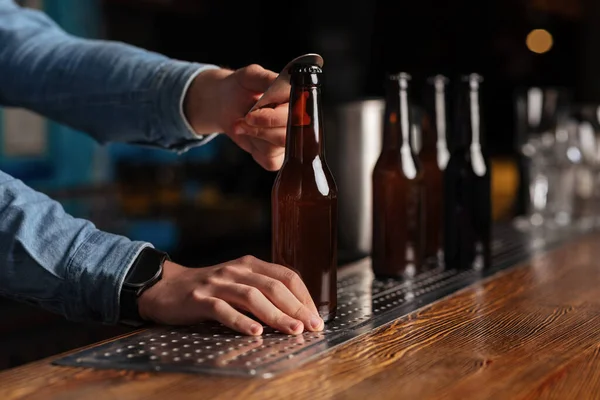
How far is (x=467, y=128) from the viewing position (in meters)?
1.40

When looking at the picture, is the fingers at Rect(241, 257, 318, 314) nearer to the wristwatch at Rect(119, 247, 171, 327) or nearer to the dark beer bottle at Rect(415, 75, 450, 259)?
the wristwatch at Rect(119, 247, 171, 327)

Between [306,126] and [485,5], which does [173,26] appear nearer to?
[485,5]

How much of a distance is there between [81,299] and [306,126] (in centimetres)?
31

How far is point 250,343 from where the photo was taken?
0.88 metres

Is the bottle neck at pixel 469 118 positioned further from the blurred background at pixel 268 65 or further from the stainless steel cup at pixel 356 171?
the blurred background at pixel 268 65

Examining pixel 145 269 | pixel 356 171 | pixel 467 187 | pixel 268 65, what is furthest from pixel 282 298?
pixel 268 65

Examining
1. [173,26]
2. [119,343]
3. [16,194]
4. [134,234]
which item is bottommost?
[134,234]

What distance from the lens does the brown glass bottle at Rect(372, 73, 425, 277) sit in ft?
4.26

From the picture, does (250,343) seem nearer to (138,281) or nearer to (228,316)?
(228,316)

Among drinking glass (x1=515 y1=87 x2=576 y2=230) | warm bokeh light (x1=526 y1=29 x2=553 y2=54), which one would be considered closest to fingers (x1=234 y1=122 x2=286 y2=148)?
drinking glass (x1=515 y1=87 x2=576 y2=230)

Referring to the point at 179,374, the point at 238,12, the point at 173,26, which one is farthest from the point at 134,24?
the point at 179,374

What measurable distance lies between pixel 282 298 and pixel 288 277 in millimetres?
24

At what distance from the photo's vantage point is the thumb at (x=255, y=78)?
43.6 inches

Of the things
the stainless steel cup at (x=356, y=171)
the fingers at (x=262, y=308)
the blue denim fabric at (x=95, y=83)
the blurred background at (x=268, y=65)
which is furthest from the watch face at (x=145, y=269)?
the blurred background at (x=268, y=65)
